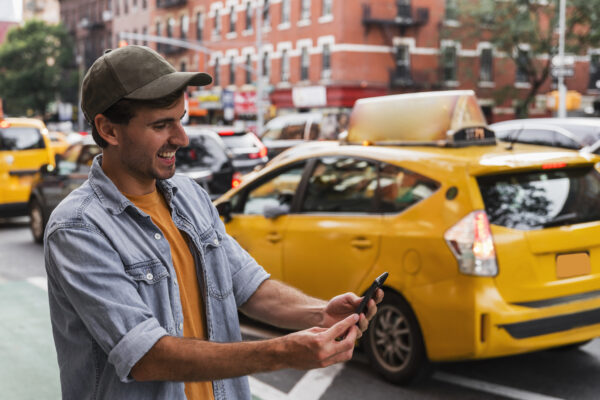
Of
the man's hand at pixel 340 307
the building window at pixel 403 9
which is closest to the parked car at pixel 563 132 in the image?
the man's hand at pixel 340 307

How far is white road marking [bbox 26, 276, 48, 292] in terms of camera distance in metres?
9.15

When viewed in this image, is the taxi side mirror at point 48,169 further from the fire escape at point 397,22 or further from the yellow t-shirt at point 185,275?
the fire escape at point 397,22

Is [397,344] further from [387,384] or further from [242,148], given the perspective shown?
[242,148]

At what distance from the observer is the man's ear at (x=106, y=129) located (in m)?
2.06

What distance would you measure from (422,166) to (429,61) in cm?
3955

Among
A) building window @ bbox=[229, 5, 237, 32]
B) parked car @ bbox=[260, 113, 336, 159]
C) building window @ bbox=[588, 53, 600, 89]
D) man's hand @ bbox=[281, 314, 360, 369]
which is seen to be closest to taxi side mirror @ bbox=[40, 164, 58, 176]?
parked car @ bbox=[260, 113, 336, 159]

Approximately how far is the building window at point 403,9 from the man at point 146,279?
41393 mm

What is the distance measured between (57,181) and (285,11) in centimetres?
3498

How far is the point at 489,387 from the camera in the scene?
527cm

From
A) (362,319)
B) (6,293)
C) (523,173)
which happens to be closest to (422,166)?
(523,173)

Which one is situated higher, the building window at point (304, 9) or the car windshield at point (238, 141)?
the building window at point (304, 9)

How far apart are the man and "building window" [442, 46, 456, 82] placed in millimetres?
42500

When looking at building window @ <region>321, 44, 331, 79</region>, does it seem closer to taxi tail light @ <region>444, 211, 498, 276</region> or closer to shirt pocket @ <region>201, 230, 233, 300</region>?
taxi tail light @ <region>444, 211, 498, 276</region>

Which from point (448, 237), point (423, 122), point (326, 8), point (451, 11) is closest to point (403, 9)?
point (451, 11)
